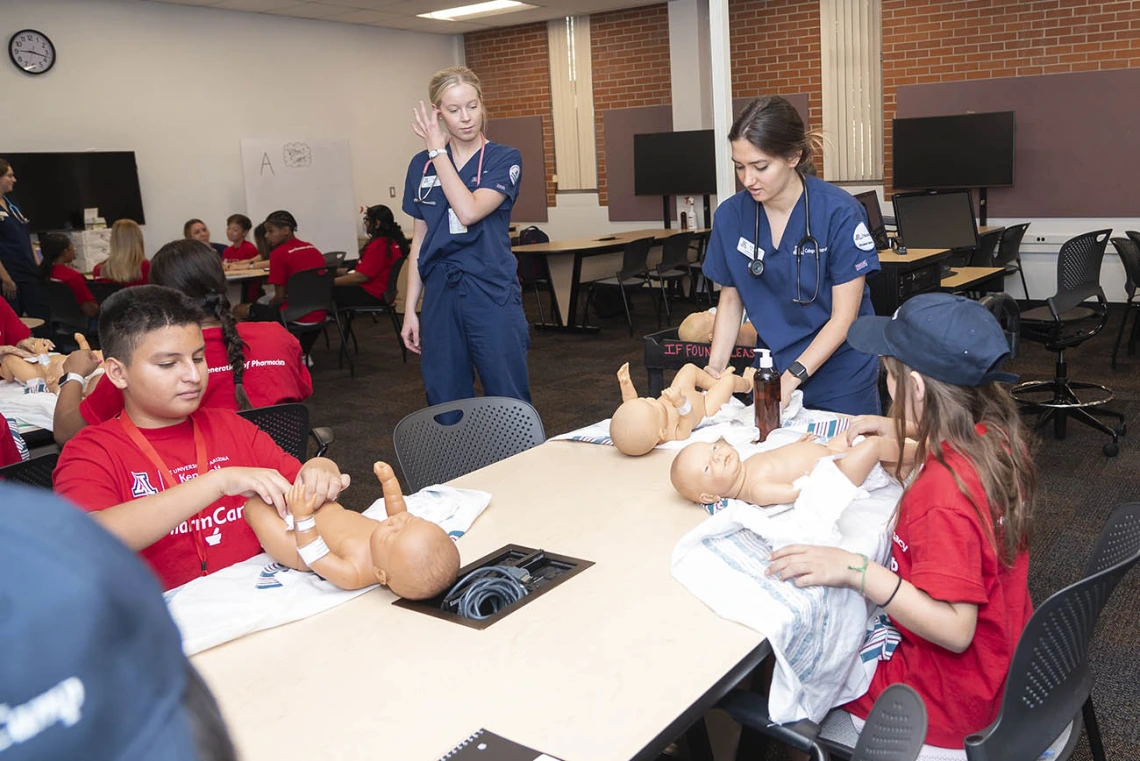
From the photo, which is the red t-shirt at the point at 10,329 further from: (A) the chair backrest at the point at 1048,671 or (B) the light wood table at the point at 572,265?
(B) the light wood table at the point at 572,265

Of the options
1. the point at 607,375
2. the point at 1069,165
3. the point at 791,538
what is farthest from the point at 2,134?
the point at 1069,165

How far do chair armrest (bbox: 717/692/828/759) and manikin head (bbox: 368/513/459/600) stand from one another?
453 millimetres

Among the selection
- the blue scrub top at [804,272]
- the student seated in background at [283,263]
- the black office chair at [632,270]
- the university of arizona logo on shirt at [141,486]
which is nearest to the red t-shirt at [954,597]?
the blue scrub top at [804,272]

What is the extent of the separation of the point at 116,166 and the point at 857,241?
23.3ft

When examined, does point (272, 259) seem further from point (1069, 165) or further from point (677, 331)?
point (1069, 165)

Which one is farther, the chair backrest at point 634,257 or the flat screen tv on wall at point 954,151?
the chair backrest at point 634,257

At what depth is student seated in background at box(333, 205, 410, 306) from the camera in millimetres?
7188

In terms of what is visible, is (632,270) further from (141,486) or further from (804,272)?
(141,486)

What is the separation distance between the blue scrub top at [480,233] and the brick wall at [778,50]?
6.15m

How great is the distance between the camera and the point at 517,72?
10.6 meters

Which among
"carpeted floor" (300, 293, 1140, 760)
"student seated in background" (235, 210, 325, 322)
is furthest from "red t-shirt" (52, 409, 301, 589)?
"student seated in background" (235, 210, 325, 322)

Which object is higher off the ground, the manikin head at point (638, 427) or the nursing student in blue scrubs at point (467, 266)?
the nursing student in blue scrubs at point (467, 266)

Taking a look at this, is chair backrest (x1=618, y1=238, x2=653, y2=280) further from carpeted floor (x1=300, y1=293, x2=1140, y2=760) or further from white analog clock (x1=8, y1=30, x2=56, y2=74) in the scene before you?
white analog clock (x1=8, y1=30, x2=56, y2=74)

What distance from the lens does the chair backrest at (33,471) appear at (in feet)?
7.04
